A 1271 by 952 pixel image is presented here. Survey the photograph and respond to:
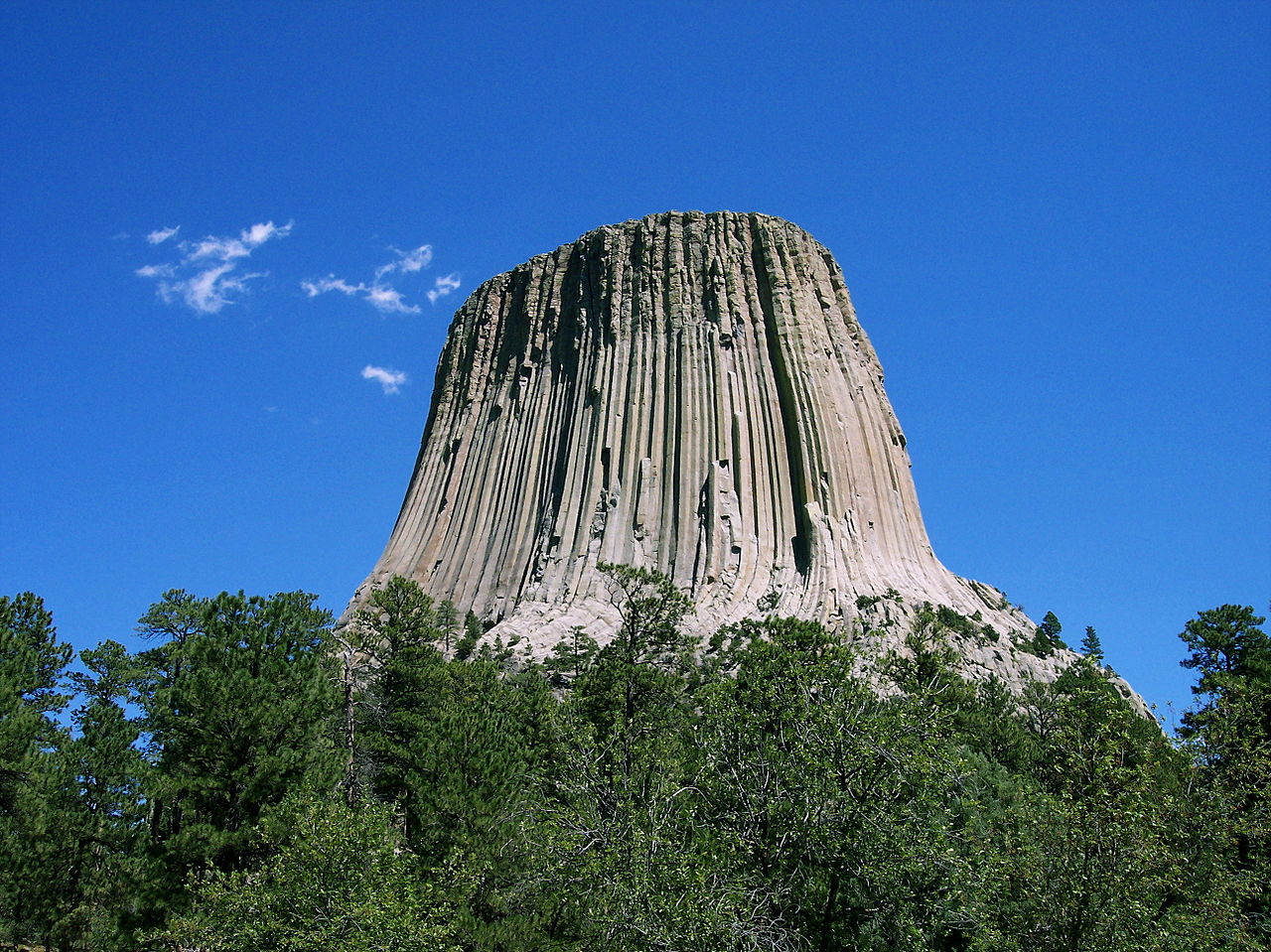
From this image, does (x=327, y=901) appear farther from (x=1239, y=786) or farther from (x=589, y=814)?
(x=1239, y=786)

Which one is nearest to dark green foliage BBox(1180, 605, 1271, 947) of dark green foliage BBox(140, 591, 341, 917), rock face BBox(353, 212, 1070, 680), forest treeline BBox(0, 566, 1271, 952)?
forest treeline BBox(0, 566, 1271, 952)

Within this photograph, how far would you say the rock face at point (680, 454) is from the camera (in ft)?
188

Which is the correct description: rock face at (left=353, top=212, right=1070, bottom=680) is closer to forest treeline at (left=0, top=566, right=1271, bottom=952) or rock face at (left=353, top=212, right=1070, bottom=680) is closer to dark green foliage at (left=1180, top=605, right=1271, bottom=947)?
forest treeline at (left=0, top=566, right=1271, bottom=952)

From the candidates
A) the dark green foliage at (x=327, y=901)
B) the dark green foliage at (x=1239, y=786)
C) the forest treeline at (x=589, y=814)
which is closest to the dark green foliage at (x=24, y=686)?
the forest treeline at (x=589, y=814)

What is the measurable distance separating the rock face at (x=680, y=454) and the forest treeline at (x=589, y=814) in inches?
1069

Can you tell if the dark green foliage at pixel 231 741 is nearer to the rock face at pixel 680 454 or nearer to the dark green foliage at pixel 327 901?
the dark green foliage at pixel 327 901

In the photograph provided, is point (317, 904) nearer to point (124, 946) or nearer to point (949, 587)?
point (124, 946)

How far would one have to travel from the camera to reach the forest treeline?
15602 millimetres

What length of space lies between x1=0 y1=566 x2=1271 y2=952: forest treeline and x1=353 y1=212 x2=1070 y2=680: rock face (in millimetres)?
27164

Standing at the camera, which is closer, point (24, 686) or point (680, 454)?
point (24, 686)

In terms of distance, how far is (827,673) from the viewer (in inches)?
738

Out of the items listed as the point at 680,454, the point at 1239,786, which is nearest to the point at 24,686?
the point at 1239,786

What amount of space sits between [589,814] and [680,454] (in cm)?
4565

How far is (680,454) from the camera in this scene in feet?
204
